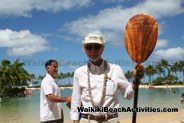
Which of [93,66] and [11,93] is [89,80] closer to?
[93,66]

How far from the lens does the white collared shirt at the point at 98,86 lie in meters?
3.64

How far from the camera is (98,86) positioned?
3645mm

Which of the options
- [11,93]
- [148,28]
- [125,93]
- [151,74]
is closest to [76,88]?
[125,93]

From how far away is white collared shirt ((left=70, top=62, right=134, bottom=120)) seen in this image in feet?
11.9

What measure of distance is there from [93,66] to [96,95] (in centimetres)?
30

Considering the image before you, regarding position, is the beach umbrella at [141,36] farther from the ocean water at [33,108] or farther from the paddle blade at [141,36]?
the ocean water at [33,108]

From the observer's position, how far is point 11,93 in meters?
75.3

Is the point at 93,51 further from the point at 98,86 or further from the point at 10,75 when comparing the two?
the point at 10,75

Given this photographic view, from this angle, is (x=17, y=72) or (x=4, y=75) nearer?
(x=4, y=75)

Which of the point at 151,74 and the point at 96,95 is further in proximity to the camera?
the point at 151,74

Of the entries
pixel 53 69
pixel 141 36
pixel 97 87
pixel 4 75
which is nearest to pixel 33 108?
pixel 4 75

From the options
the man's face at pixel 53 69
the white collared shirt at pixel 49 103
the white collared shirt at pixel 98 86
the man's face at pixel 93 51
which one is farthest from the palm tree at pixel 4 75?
the man's face at pixel 93 51

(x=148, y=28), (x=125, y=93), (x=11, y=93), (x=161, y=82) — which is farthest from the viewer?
(x=161, y=82)

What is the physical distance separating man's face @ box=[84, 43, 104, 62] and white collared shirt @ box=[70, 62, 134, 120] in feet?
0.29
